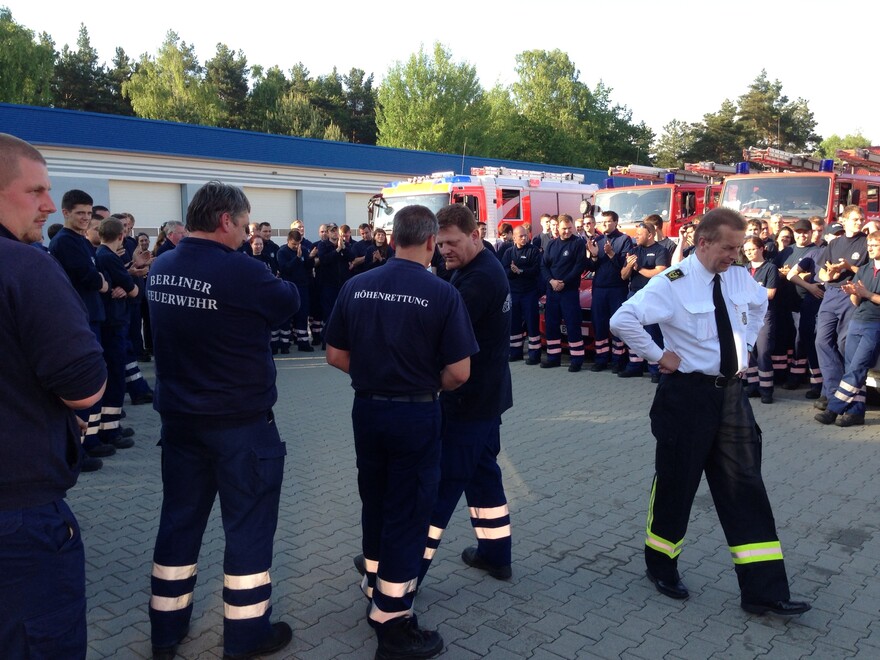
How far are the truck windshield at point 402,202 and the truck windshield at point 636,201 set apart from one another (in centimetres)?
410

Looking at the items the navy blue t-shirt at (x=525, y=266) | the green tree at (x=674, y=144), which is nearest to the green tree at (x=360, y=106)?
the green tree at (x=674, y=144)

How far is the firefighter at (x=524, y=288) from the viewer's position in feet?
37.8

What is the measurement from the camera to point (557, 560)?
4586 millimetres

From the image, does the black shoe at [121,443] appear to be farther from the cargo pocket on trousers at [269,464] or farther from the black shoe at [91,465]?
the cargo pocket on trousers at [269,464]

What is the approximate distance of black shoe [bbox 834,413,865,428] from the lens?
768 centimetres

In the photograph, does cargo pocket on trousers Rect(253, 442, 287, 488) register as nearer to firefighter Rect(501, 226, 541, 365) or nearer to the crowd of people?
the crowd of people

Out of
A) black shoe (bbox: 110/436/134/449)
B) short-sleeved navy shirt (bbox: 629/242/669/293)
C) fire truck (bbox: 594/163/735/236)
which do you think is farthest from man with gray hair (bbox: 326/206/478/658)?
fire truck (bbox: 594/163/735/236)

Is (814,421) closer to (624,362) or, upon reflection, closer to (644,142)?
(624,362)

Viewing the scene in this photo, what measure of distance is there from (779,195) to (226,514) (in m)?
13.8

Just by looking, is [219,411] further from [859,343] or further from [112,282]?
[859,343]

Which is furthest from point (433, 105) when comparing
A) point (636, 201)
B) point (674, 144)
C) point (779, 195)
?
point (779, 195)

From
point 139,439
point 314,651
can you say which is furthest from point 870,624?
point 139,439

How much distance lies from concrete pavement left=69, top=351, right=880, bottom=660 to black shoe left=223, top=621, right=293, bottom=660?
5 cm

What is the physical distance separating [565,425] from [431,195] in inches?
382
